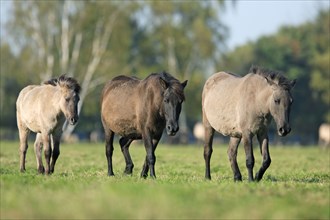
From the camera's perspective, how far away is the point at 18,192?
10797 millimetres

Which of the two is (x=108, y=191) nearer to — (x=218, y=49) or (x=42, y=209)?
(x=42, y=209)

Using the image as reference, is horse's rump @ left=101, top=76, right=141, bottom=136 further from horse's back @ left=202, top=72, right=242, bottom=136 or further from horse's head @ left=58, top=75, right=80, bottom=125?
horse's back @ left=202, top=72, right=242, bottom=136

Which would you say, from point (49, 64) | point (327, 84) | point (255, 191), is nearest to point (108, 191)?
point (255, 191)

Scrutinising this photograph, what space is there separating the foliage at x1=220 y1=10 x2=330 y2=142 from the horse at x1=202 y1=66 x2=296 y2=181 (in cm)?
5473

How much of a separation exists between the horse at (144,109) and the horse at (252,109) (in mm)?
974

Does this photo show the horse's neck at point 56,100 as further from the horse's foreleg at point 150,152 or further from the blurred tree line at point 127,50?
the blurred tree line at point 127,50

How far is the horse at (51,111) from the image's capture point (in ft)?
54.8

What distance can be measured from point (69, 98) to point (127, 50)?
173 feet

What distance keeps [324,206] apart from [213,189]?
6.45 feet

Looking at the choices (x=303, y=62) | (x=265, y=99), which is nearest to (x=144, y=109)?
(x=265, y=99)

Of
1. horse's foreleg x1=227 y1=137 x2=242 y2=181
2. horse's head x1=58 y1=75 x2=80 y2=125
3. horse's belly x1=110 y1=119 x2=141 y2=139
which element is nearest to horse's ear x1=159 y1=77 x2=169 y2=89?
horse's belly x1=110 y1=119 x2=141 y2=139

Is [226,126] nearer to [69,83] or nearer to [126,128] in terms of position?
[126,128]

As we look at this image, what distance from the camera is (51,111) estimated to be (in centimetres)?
1703

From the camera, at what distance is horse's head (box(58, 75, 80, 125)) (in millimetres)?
16500
